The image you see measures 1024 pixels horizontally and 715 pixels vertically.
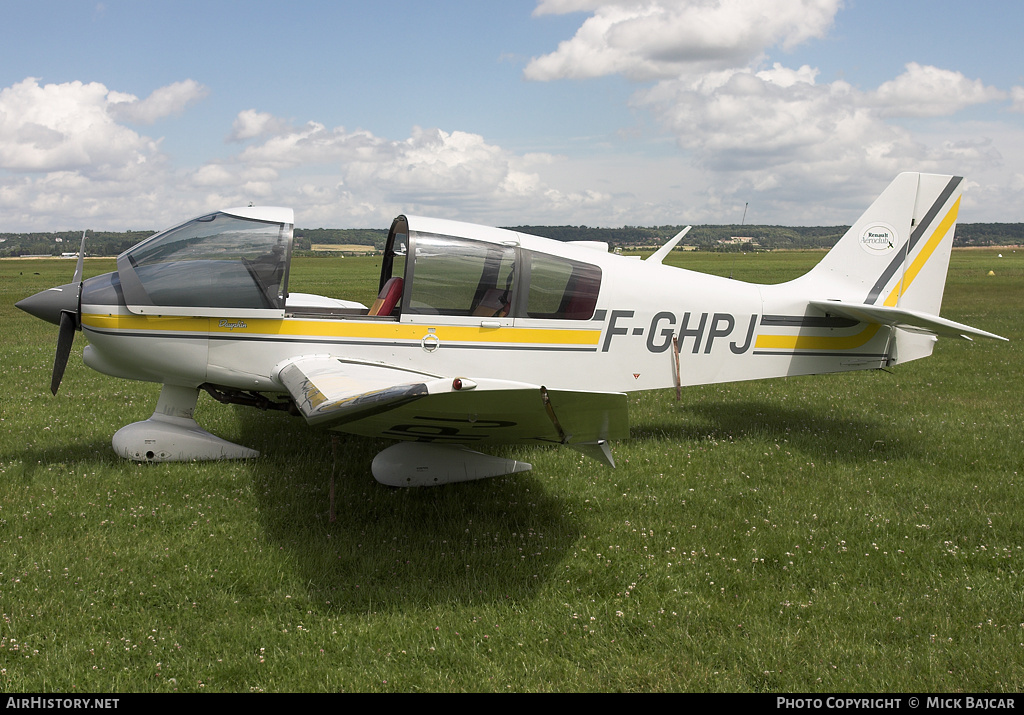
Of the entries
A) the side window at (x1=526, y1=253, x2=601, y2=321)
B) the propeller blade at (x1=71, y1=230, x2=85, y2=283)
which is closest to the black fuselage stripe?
the side window at (x1=526, y1=253, x2=601, y2=321)

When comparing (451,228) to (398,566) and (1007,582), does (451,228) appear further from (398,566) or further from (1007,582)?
(1007,582)

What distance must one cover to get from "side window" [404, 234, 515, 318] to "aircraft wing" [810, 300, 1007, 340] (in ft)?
11.1

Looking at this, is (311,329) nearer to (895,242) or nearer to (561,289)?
(561,289)

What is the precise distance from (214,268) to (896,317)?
6.51 meters

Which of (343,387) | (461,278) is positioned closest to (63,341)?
(343,387)

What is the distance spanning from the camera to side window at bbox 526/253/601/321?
6.20 metres

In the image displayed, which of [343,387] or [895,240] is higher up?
[895,240]

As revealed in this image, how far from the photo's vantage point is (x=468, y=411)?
3805 millimetres

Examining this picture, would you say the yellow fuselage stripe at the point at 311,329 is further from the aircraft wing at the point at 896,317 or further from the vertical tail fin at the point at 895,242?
the vertical tail fin at the point at 895,242

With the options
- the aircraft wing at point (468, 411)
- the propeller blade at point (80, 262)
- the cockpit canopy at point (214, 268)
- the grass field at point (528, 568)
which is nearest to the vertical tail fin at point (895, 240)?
the grass field at point (528, 568)

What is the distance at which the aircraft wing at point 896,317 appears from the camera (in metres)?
6.18

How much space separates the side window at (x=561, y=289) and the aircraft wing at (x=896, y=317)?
2518mm

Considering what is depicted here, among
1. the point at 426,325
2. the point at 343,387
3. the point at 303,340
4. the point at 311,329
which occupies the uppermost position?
the point at 426,325

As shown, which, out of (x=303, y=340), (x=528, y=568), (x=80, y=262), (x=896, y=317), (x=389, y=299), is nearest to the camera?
(x=528, y=568)
